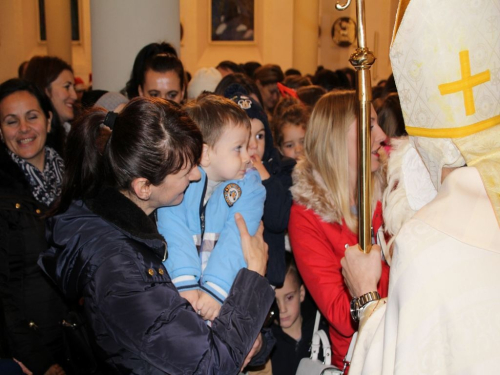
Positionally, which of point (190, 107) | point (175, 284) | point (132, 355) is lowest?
point (132, 355)

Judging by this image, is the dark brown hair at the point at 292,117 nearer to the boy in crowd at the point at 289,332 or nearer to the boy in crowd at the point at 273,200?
the boy in crowd at the point at 273,200

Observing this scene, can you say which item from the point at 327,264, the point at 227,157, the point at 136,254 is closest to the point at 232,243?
the point at 227,157

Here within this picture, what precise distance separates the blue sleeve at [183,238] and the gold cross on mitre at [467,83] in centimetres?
120

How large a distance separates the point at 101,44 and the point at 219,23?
1213cm

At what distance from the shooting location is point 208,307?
2.23m

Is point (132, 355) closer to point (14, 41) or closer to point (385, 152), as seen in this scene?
point (385, 152)

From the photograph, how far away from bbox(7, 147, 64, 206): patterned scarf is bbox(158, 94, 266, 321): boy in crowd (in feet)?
3.22

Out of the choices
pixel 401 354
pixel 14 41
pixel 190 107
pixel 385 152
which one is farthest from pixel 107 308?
pixel 14 41

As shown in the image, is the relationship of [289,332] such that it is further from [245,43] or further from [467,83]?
[245,43]

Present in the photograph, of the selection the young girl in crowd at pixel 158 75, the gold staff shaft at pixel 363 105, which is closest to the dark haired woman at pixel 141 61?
the young girl in crowd at pixel 158 75

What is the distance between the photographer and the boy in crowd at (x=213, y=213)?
2270 mm

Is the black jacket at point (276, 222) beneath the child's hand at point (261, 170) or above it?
beneath

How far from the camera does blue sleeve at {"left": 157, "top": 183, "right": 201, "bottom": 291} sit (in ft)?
7.43

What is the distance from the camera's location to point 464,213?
58.3 inches
